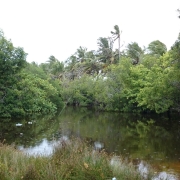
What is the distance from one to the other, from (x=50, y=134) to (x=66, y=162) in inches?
475

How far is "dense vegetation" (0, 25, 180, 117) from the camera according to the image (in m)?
24.6

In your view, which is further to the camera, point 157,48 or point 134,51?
point 134,51

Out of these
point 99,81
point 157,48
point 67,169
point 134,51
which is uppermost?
point 134,51

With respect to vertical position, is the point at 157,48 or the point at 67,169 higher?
the point at 157,48

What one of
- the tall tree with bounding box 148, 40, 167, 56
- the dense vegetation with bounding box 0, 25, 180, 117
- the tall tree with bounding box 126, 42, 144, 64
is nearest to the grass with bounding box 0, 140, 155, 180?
the dense vegetation with bounding box 0, 25, 180, 117

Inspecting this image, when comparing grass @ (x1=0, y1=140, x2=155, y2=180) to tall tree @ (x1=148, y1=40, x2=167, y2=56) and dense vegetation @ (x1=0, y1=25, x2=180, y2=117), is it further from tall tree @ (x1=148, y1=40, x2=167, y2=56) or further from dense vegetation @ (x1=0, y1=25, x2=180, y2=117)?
tall tree @ (x1=148, y1=40, x2=167, y2=56)

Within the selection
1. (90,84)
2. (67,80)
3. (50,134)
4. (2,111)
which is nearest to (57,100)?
(90,84)

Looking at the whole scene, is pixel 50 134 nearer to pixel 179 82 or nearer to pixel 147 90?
pixel 179 82

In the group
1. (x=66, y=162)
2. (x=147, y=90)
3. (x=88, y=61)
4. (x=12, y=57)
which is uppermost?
(x=88, y=61)

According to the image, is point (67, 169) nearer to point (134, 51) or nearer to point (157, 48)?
point (157, 48)

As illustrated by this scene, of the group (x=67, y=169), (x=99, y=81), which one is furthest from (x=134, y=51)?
(x=67, y=169)

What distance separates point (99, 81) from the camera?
41594 mm

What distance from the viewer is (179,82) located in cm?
2009

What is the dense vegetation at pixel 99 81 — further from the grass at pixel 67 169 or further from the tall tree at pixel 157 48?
the grass at pixel 67 169
